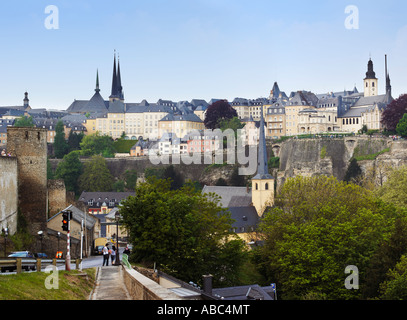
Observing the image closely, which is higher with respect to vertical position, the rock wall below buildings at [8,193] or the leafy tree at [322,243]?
the rock wall below buildings at [8,193]

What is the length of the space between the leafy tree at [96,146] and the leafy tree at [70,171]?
13.6m

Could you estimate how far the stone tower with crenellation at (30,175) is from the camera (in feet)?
139

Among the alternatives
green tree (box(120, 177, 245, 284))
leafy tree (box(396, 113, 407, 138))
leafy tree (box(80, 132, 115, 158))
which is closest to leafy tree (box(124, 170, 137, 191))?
leafy tree (box(80, 132, 115, 158))

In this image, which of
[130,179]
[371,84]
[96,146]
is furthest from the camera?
[96,146]

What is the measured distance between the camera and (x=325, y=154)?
336 ft

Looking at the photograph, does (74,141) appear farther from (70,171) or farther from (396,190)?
(396,190)

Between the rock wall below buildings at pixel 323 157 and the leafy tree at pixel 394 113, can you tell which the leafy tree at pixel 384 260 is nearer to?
the rock wall below buildings at pixel 323 157

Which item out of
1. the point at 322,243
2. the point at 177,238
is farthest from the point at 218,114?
the point at 177,238

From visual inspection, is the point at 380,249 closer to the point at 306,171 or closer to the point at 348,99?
the point at 306,171

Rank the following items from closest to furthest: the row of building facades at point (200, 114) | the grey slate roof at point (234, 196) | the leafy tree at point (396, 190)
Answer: the leafy tree at point (396, 190)
the grey slate roof at point (234, 196)
the row of building facades at point (200, 114)

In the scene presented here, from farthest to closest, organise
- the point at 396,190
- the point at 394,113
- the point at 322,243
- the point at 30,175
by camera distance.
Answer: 1. the point at 394,113
2. the point at 396,190
3. the point at 30,175
4. the point at 322,243

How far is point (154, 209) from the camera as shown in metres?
36.5

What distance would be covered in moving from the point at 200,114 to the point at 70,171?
55148 millimetres

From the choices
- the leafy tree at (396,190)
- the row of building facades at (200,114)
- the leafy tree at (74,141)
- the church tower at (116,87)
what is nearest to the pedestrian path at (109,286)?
the leafy tree at (396,190)
